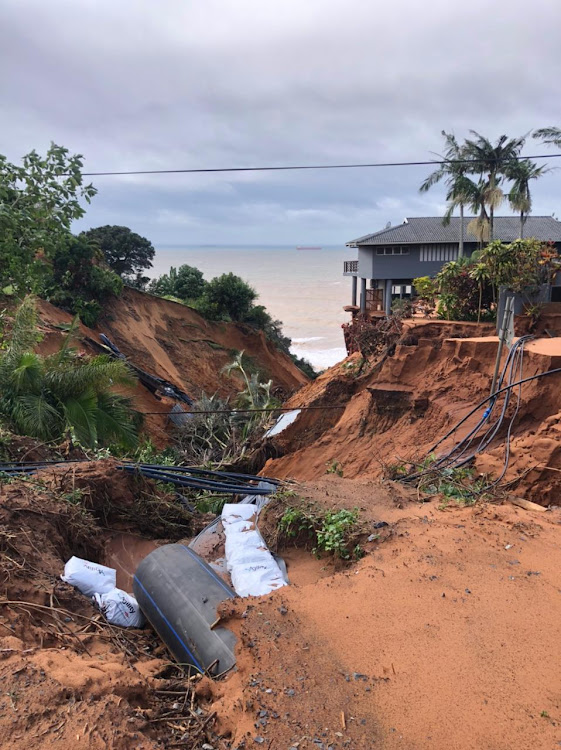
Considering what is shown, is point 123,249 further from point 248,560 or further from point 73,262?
Answer: point 248,560

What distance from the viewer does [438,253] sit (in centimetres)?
3183

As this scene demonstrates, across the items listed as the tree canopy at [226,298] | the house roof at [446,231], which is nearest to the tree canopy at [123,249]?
the tree canopy at [226,298]

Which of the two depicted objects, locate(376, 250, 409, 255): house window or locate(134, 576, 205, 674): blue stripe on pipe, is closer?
locate(134, 576, 205, 674): blue stripe on pipe

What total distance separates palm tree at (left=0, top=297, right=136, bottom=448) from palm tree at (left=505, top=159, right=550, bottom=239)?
26182 mm

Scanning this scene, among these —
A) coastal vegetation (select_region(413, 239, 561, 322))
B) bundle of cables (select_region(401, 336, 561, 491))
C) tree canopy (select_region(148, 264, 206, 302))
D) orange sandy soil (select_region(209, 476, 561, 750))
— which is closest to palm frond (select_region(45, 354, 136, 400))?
bundle of cables (select_region(401, 336, 561, 491))

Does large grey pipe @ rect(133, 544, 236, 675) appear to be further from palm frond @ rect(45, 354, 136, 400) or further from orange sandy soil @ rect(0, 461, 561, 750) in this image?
palm frond @ rect(45, 354, 136, 400)

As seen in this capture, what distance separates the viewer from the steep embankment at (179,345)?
21953mm

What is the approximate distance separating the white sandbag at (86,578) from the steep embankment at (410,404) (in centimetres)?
588

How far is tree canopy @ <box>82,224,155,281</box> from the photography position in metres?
32.7

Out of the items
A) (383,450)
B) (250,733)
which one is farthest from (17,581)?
(383,450)

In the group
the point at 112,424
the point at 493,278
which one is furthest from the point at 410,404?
the point at 112,424

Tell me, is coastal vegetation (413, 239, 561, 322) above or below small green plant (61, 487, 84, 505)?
above

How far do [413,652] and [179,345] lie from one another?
23.3m

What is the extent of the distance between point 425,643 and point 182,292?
2908cm
